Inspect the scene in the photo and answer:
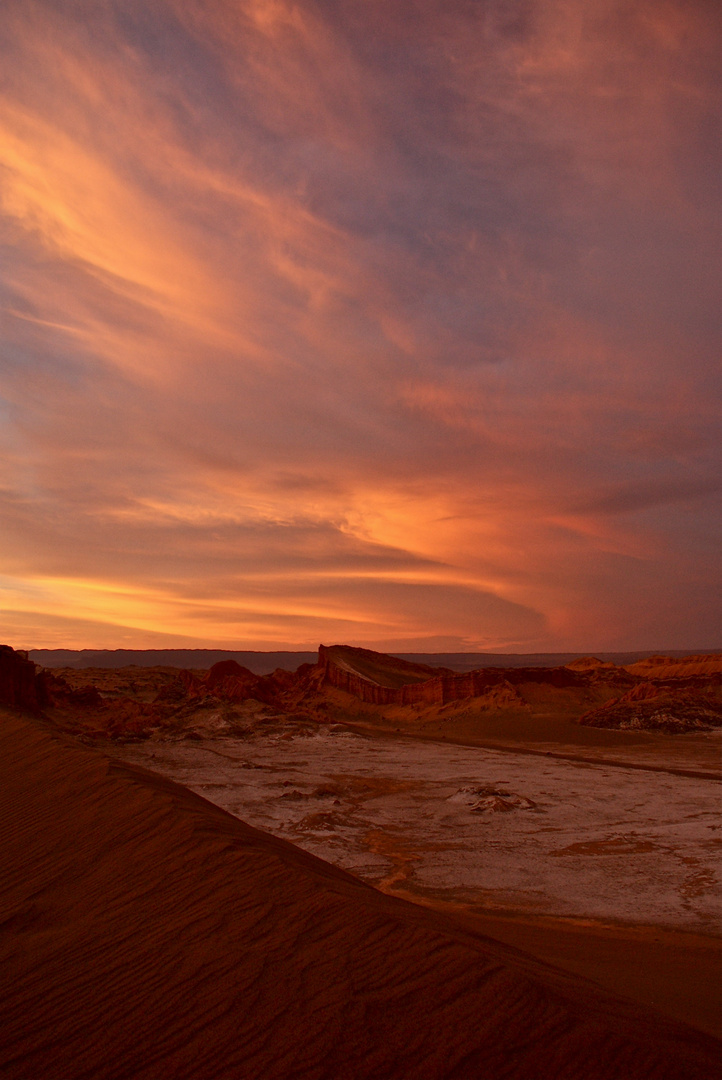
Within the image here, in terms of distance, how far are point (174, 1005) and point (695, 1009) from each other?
3077 mm

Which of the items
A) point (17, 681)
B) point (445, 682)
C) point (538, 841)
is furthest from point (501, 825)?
point (445, 682)

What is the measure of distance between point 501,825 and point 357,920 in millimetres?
7348

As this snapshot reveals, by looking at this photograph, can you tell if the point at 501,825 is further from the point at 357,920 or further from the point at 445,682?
the point at 445,682

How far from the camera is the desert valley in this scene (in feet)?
8.64

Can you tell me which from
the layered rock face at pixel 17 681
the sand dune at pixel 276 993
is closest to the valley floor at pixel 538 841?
the sand dune at pixel 276 993

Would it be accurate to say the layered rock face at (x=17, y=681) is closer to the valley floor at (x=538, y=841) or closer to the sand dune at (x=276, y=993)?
the valley floor at (x=538, y=841)

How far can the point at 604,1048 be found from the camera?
8.41 feet

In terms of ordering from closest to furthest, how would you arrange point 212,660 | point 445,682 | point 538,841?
1. point 538,841
2. point 445,682
3. point 212,660

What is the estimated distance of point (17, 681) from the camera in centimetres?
2208

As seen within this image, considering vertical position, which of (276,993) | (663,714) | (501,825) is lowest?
(501,825)

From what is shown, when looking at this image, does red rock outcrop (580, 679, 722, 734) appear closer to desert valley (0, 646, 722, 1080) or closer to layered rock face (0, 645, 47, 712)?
desert valley (0, 646, 722, 1080)

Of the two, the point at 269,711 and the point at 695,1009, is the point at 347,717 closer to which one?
the point at 269,711

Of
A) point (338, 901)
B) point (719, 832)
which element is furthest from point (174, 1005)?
point (719, 832)

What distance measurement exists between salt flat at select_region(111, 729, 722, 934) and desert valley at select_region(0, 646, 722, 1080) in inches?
2.1
